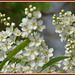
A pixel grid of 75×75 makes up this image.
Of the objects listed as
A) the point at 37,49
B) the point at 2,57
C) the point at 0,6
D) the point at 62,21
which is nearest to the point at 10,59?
the point at 2,57

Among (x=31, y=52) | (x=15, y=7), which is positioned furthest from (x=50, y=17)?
(x=31, y=52)

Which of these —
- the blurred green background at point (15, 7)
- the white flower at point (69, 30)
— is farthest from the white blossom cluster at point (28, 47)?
the blurred green background at point (15, 7)

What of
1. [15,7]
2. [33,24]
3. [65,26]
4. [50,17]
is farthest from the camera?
[50,17]

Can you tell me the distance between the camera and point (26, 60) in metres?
0.92

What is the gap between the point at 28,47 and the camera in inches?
35.5

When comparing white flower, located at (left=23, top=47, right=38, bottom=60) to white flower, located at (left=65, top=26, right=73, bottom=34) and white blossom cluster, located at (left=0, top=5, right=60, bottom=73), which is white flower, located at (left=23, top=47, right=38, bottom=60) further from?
white flower, located at (left=65, top=26, right=73, bottom=34)

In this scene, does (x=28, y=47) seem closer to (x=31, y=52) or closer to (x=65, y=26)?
(x=31, y=52)

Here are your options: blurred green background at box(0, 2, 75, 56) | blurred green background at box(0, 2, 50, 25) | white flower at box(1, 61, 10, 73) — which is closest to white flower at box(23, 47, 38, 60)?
white flower at box(1, 61, 10, 73)

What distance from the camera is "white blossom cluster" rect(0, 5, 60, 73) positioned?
0.88 meters

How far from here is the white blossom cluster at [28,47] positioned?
2.89 feet

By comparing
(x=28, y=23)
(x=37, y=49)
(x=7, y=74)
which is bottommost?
(x=7, y=74)

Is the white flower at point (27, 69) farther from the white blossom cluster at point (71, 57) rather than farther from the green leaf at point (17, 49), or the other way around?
the white blossom cluster at point (71, 57)

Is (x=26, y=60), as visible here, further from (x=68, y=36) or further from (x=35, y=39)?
(x=68, y=36)

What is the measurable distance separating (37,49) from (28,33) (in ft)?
0.24
